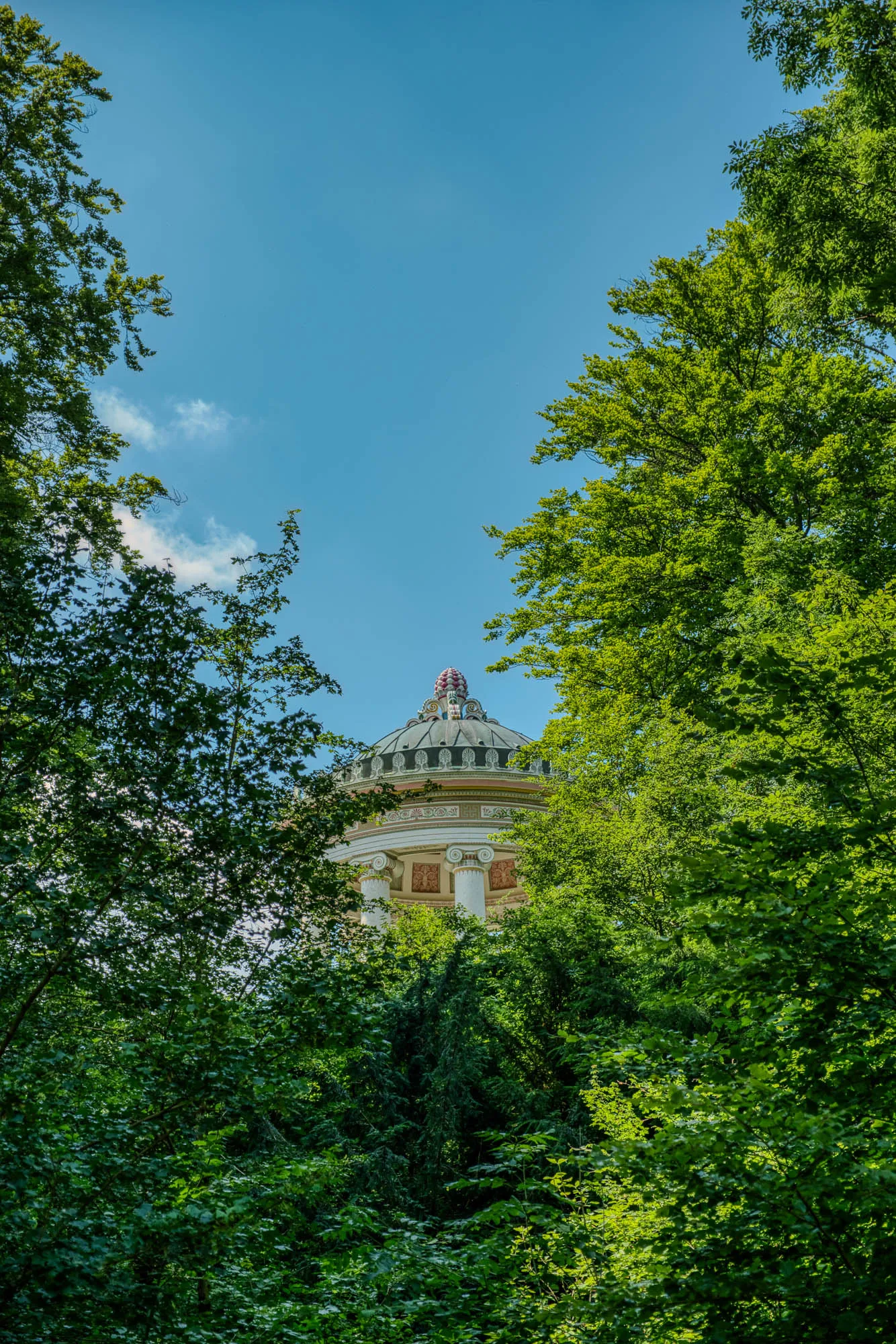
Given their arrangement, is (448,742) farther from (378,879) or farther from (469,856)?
(378,879)

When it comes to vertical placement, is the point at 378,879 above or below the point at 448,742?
below

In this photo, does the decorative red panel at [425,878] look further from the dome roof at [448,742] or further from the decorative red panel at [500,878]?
the dome roof at [448,742]

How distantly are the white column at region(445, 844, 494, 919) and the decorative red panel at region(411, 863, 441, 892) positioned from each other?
747 cm

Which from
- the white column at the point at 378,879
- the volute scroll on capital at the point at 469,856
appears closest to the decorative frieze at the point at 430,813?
the volute scroll on capital at the point at 469,856

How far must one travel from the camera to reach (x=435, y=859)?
3566 cm

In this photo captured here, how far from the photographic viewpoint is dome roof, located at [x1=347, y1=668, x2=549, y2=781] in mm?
30938

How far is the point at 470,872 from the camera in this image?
29562 millimetres

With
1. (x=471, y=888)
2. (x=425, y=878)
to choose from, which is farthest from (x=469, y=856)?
(x=425, y=878)

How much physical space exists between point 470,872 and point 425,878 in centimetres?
833

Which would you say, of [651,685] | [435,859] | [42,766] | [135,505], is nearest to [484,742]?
[435,859]

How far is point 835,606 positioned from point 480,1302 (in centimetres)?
889

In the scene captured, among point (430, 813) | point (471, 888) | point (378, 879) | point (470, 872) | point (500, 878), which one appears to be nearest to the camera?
point (378, 879)

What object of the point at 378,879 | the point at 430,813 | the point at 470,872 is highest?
the point at 430,813

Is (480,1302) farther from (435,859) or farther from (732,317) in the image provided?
(435,859)
